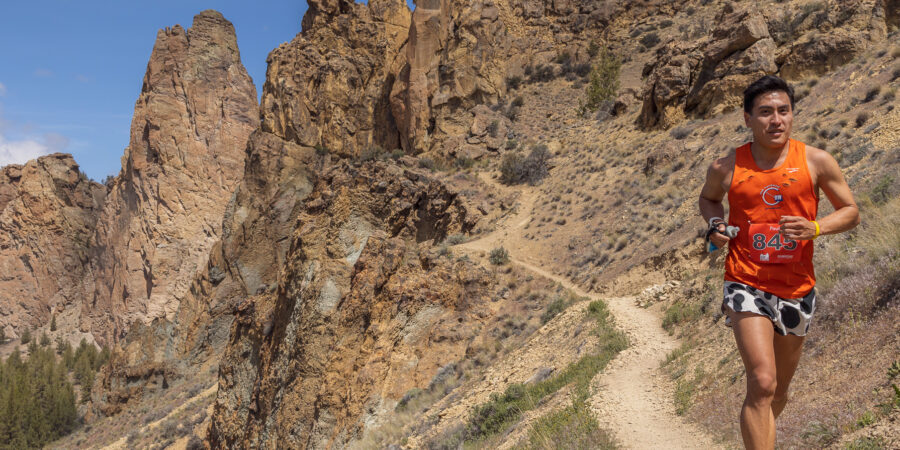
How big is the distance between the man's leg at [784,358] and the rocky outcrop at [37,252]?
285ft

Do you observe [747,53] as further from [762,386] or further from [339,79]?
[339,79]

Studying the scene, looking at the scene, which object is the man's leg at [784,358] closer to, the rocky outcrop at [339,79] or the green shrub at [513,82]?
the green shrub at [513,82]

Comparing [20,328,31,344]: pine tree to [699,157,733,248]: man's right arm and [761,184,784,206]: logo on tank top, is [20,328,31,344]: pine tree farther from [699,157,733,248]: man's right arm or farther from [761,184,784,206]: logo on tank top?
[761,184,784,206]: logo on tank top

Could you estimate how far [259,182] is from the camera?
4288 centimetres

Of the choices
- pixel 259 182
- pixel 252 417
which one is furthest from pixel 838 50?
pixel 259 182

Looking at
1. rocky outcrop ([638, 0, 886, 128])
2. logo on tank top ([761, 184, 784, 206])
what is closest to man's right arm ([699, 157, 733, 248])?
logo on tank top ([761, 184, 784, 206])

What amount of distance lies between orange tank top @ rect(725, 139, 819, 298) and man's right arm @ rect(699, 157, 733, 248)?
162 millimetres

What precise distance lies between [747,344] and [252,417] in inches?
690

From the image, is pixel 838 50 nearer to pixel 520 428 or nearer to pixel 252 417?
pixel 520 428

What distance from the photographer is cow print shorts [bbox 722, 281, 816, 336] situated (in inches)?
111

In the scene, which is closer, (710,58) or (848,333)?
(848,333)

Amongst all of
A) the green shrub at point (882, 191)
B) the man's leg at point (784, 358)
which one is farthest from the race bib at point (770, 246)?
the green shrub at point (882, 191)

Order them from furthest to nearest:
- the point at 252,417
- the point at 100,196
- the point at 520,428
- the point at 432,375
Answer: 1. the point at 100,196
2. the point at 252,417
3. the point at 432,375
4. the point at 520,428

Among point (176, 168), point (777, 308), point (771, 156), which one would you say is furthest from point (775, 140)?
point (176, 168)
